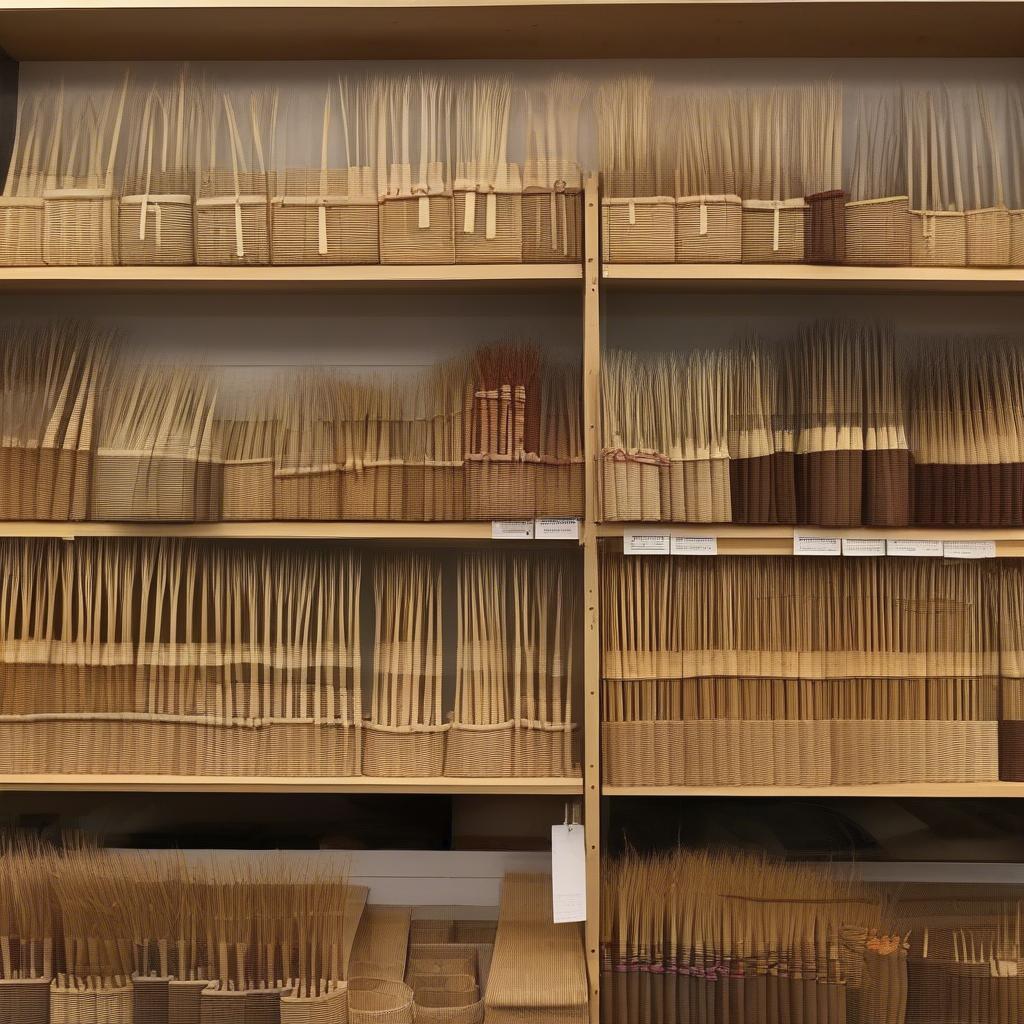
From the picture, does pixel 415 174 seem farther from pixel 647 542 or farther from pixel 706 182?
pixel 647 542

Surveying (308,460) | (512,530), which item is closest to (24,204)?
(308,460)

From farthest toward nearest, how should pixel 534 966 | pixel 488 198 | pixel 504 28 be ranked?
pixel 504 28 < pixel 488 198 < pixel 534 966

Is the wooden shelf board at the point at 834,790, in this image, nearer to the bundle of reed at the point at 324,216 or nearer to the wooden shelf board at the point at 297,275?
the wooden shelf board at the point at 297,275

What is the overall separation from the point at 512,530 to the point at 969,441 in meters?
1.04

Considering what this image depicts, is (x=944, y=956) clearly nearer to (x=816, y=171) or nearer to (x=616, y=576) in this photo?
(x=616, y=576)

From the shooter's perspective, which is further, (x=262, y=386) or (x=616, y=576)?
(x=262, y=386)

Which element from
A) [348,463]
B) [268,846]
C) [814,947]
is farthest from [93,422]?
[814,947]

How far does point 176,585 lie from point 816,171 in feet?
5.74

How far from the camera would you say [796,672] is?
88.7 inches

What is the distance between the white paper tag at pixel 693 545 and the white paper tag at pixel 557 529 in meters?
0.22

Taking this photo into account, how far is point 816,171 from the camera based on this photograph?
2.27m

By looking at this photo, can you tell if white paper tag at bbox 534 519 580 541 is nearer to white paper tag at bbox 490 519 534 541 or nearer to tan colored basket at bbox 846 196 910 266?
white paper tag at bbox 490 519 534 541

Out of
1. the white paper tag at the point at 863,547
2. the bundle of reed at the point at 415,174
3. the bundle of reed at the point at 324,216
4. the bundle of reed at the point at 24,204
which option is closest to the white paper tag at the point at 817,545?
the white paper tag at the point at 863,547

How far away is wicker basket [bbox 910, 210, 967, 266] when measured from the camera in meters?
2.25
